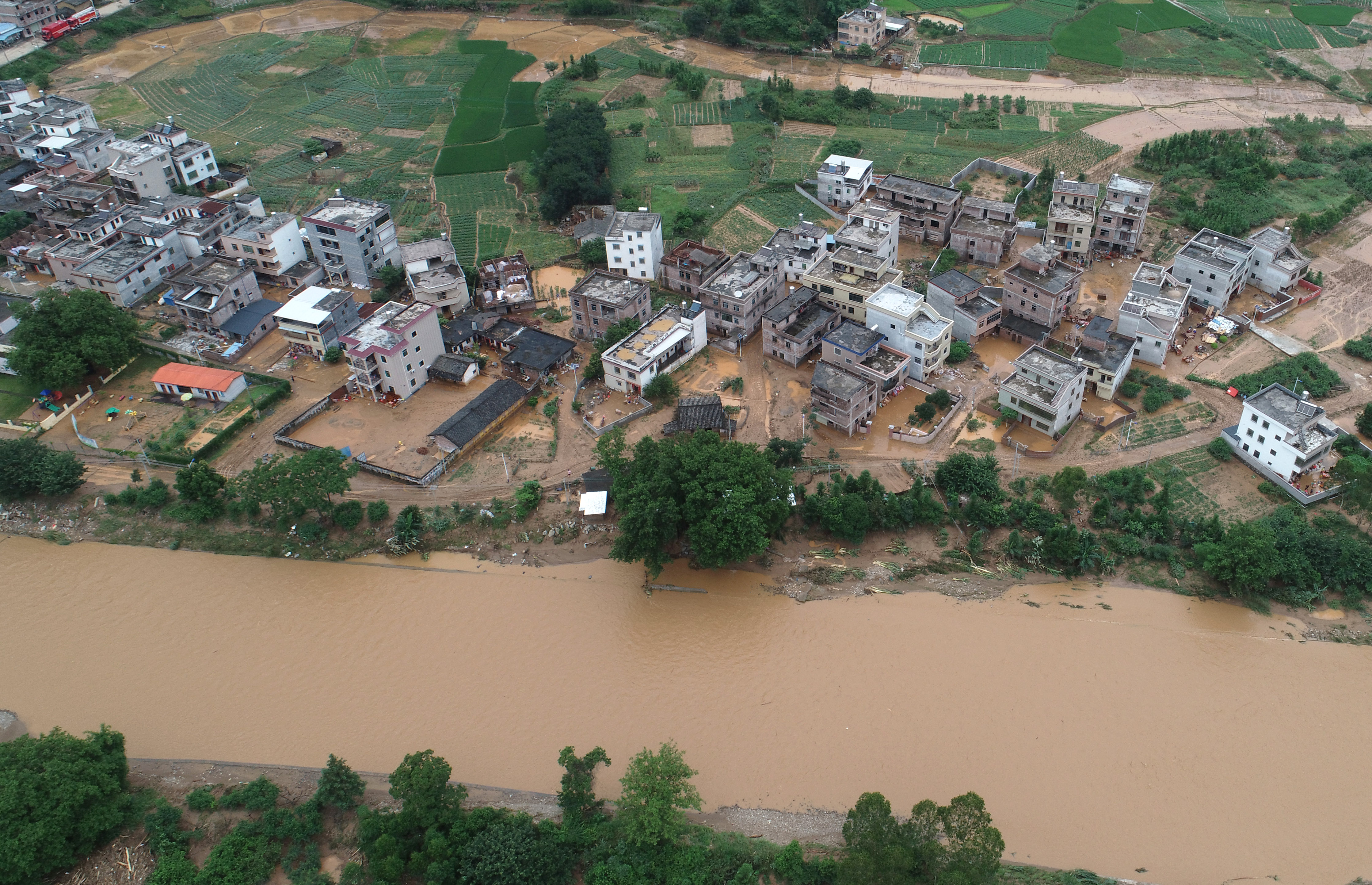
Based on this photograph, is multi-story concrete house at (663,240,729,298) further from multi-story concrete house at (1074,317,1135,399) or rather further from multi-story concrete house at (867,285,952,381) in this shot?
multi-story concrete house at (1074,317,1135,399)

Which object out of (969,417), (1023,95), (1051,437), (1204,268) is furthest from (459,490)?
(1023,95)

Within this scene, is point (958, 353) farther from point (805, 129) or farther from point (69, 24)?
point (69, 24)

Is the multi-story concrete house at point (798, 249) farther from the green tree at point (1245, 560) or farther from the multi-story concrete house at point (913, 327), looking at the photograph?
the green tree at point (1245, 560)

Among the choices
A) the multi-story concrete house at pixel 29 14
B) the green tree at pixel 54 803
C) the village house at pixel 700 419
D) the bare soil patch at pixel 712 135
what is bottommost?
the green tree at pixel 54 803

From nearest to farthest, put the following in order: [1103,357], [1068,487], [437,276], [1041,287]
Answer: [1068,487] < [1103,357] < [1041,287] < [437,276]

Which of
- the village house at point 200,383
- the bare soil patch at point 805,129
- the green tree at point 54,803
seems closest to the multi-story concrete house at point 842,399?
the village house at point 200,383

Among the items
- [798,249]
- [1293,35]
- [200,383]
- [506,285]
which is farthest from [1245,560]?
[1293,35]

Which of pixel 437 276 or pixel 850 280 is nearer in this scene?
pixel 850 280
